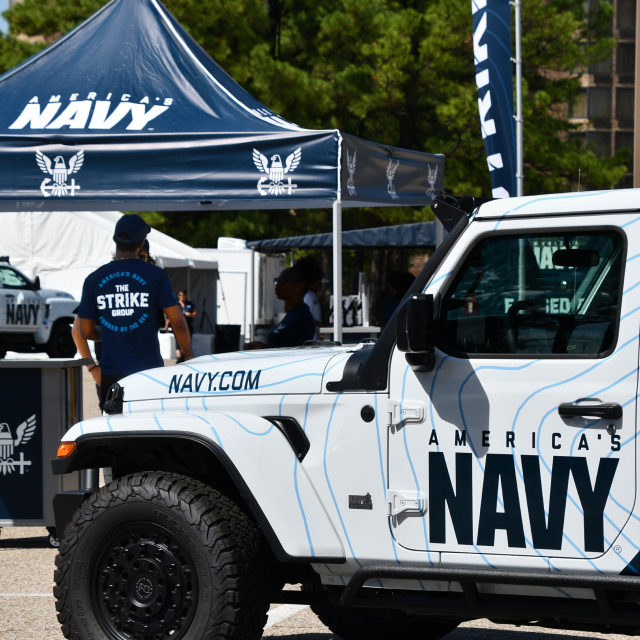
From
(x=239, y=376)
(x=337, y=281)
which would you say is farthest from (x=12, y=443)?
(x=239, y=376)

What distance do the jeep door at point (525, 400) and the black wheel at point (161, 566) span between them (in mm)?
632

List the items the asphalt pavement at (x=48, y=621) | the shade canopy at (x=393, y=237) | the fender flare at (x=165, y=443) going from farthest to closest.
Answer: the shade canopy at (x=393, y=237) → the asphalt pavement at (x=48, y=621) → the fender flare at (x=165, y=443)

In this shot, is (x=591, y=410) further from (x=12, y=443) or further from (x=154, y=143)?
(x=154, y=143)

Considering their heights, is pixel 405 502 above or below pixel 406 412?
below

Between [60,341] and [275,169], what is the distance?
1622cm

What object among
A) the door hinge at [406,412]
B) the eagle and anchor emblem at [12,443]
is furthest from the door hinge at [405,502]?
the eagle and anchor emblem at [12,443]

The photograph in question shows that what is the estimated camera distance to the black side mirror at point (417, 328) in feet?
11.5

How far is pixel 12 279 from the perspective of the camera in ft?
70.3

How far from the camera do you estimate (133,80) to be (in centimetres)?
811

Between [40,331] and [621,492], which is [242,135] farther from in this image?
[40,331]

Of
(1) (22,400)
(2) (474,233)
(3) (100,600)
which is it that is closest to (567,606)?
(2) (474,233)

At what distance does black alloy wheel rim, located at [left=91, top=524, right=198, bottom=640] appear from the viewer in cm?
391

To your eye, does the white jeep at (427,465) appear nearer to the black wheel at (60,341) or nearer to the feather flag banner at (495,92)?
the feather flag banner at (495,92)

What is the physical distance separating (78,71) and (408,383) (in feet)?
18.1
